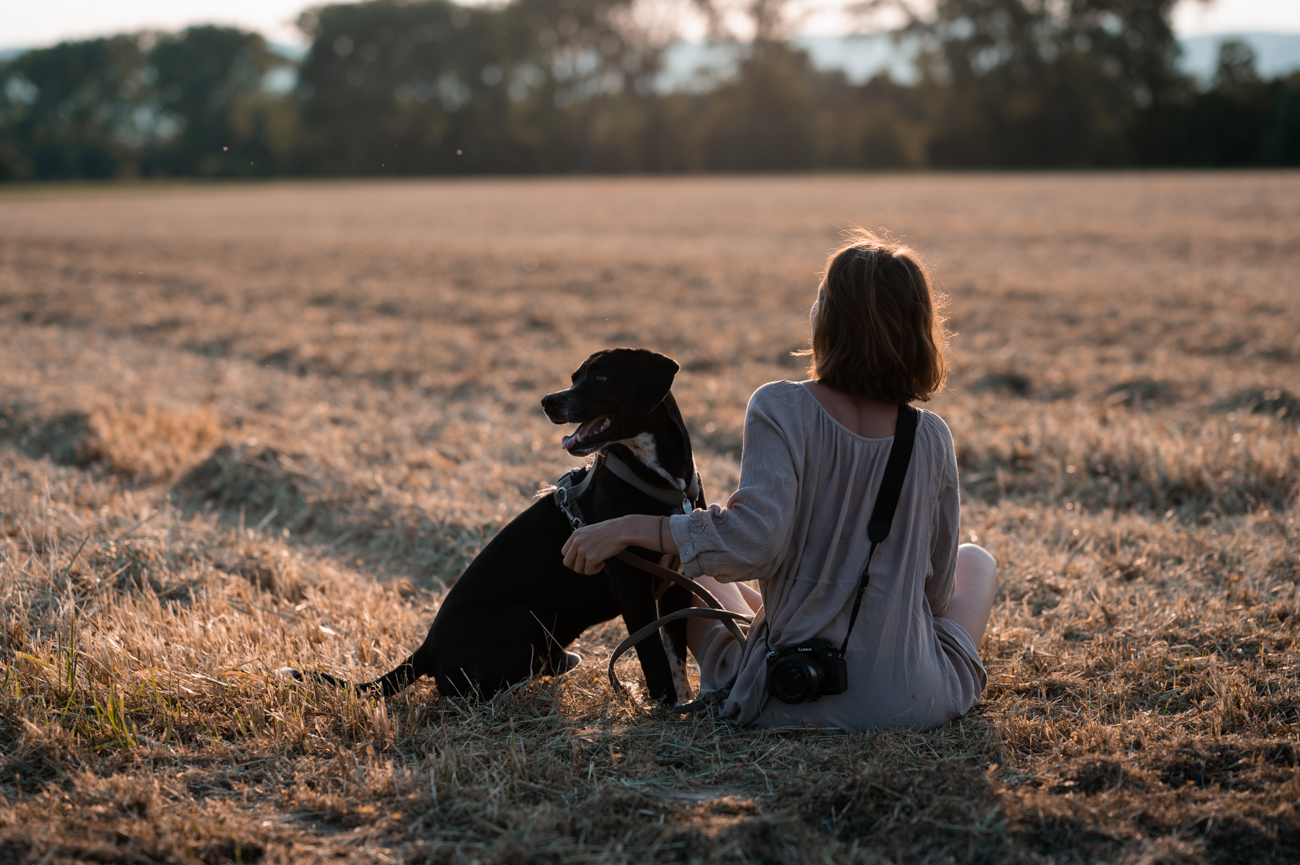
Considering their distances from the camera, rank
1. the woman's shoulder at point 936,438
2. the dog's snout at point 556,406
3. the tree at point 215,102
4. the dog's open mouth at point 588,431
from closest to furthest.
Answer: the woman's shoulder at point 936,438 → the dog's open mouth at point 588,431 → the dog's snout at point 556,406 → the tree at point 215,102

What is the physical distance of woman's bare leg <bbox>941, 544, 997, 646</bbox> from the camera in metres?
3.59

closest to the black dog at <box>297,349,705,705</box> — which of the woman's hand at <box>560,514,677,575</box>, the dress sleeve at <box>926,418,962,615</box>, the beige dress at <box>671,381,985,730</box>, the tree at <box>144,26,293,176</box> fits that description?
the woman's hand at <box>560,514,677,575</box>

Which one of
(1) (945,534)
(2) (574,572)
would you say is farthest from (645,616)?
(1) (945,534)

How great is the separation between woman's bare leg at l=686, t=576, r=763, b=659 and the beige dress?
1.41 feet

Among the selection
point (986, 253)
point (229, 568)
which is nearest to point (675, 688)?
point (229, 568)

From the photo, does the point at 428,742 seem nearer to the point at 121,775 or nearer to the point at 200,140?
the point at 121,775

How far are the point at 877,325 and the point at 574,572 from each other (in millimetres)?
1428

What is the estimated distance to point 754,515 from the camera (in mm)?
2986

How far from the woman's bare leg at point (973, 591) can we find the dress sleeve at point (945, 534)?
0.45ft

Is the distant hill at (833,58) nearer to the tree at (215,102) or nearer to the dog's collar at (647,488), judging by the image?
the tree at (215,102)

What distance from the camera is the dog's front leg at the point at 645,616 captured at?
349 cm

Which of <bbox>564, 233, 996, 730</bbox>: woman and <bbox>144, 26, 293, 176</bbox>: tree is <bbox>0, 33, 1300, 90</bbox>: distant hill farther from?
<bbox>564, 233, 996, 730</bbox>: woman

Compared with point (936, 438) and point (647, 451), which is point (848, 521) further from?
point (647, 451)

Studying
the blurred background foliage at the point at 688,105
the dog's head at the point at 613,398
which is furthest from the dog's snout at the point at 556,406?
the blurred background foliage at the point at 688,105
